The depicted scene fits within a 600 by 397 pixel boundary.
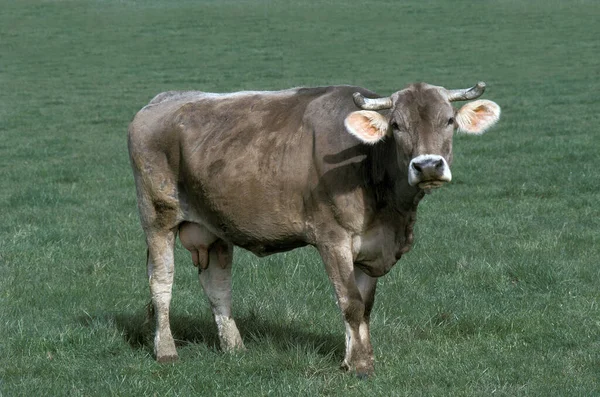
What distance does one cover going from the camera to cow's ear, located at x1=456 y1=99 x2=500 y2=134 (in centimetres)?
625

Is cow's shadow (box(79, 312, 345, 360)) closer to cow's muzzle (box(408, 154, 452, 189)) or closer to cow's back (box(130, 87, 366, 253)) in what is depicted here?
cow's back (box(130, 87, 366, 253))

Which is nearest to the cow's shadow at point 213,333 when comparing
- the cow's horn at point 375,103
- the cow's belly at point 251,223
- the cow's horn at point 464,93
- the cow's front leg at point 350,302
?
the cow's front leg at point 350,302

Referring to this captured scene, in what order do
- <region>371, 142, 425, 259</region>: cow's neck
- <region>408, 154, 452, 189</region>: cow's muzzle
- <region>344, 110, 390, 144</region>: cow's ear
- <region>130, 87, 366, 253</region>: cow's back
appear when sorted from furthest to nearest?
<region>130, 87, 366, 253</region>: cow's back < <region>371, 142, 425, 259</region>: cow's neck < <region>344, 110, 390, 144</region>: cow's ear < <region>408, 154, 452, 189</region>: cow's muzzle

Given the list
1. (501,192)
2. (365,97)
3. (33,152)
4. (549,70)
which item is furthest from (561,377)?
(549,70)

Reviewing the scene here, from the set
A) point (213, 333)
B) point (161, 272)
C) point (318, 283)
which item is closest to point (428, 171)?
point (161, 272)

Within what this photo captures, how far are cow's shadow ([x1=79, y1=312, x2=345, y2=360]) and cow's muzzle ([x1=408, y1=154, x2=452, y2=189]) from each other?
154 cm

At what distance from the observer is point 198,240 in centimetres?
737

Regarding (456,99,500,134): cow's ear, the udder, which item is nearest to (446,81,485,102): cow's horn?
(456,99,500,134): cow's ear

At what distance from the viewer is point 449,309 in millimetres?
7688

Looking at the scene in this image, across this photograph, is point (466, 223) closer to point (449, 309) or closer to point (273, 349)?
point (449, 309)

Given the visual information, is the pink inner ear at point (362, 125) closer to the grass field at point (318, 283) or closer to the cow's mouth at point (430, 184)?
the cow's mouth at point (430, 184)

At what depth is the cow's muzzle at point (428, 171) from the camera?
18.4ft

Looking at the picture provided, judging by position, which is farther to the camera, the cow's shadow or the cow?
the cow's shadow

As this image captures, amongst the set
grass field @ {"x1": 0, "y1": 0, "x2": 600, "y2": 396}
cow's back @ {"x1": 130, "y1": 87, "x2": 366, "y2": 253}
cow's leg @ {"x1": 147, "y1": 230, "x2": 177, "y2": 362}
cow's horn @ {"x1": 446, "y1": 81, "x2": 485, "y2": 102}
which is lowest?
grass field @ {"x1": 0, "y1": 0, "x2": 600, "y2": 396}
